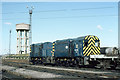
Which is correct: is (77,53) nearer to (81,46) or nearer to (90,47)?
(81,46)

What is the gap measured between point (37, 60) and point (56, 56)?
623 cm

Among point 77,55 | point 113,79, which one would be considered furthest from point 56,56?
point 113,79

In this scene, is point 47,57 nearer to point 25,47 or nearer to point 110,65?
point 110,65

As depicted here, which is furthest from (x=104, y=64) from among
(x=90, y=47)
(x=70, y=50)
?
(x=70, y=50)

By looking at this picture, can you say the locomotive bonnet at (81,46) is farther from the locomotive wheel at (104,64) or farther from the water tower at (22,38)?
the water tower at (22,38)

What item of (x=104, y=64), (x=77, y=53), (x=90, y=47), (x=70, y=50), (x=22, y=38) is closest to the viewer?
(x=104, y=64)

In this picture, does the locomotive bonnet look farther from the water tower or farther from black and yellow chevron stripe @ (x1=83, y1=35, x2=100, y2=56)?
the water tower

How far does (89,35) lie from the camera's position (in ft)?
73.7


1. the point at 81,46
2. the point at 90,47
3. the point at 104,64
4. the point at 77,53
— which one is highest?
the point at 81,46

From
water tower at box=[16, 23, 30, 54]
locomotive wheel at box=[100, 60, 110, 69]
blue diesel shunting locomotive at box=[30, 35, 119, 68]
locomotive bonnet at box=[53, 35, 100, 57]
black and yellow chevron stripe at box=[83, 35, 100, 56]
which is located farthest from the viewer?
water tower at box=[16, 23, 30, 54]

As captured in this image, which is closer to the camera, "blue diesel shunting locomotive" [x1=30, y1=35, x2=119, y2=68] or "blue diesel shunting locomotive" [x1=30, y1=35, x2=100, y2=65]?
"blue diesel shunting locomotive" [x1=30, y1=35, x2=119, y2=68]

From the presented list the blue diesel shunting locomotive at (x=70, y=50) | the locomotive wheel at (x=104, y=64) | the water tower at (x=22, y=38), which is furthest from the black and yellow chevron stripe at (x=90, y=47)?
the water tower at (x=22, y=38)

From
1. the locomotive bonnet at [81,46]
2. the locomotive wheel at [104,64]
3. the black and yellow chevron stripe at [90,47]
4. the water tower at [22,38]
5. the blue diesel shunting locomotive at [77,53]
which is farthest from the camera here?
the water tower at [22,38]

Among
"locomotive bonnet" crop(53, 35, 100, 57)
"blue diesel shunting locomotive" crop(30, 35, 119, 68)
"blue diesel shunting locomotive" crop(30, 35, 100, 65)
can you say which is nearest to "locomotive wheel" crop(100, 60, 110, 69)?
"blue diesel shunting locomotive" crop(30, 35, 119, 68)
